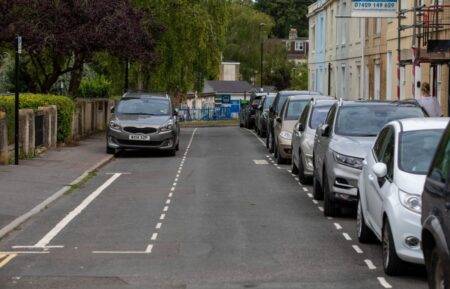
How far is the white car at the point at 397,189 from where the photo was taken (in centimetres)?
821

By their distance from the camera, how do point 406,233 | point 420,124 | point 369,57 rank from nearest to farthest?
point 406,233 < point 420,124 < point 369,57

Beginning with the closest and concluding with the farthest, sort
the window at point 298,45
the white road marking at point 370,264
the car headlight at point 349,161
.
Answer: the white road marking at point 370,264
the car headlight at point 349,161
the window at point 298,45

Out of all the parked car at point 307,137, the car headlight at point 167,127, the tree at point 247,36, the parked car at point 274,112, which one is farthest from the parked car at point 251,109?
the tree at point 247,36

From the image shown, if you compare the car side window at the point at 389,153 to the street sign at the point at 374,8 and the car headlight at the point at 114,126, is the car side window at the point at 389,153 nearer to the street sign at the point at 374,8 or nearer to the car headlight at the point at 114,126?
the car headlight at the point at 114,126

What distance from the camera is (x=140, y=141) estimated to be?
82.0ft

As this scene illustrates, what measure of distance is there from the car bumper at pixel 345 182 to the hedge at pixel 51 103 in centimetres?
1114

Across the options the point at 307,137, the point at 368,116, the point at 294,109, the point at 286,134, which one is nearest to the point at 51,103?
the point at 294,109

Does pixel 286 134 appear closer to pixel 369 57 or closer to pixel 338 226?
pixel 338 226

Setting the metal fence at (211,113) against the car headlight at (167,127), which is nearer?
the car headlight at (167,127)

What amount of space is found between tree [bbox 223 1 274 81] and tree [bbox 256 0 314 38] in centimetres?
853

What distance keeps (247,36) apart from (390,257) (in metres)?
92.4

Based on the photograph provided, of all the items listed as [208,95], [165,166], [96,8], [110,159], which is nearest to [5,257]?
[165,166]

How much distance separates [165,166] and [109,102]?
18329 mm

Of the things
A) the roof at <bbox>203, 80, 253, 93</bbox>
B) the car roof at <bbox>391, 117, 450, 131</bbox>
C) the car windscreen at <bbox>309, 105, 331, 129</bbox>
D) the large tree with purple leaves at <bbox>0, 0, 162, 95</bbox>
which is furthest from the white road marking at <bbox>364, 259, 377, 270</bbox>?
the roof at <bbox>203, 80, 253, 93</bbox>
